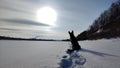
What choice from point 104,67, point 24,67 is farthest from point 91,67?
point 24,67

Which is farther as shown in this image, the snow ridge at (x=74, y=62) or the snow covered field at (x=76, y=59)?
the snow ridge at (x=74, y=62)

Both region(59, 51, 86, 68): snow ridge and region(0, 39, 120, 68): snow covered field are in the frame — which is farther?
region(59, 51, 86, 68): snow ridge

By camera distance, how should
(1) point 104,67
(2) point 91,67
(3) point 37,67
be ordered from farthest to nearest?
(3) point 37,67, (2) point 91,67, (1) point 104,67

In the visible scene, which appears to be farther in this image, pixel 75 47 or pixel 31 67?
pixel 75 47

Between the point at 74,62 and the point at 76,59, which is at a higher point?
the point at 76,59

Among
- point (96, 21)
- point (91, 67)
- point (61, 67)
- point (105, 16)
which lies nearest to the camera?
point (91, 67)

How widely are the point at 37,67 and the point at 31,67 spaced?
1.41 feet

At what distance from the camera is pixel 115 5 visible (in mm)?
88875

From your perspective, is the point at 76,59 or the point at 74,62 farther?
the point at 76,59

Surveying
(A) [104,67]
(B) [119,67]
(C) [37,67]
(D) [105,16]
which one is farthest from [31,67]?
(D) [105,16]

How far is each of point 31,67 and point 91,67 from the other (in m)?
4.78

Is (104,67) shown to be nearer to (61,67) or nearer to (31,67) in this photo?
(61,67)

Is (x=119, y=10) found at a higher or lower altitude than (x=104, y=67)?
higher

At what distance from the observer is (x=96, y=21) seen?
4515 inches
